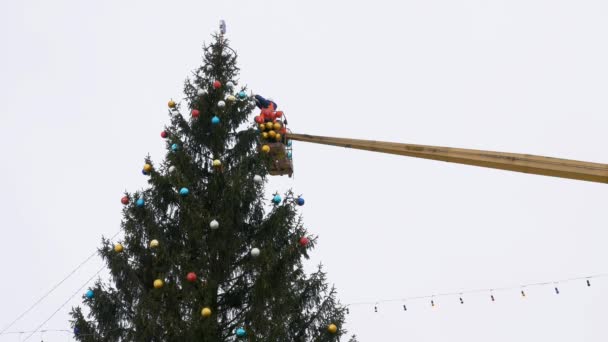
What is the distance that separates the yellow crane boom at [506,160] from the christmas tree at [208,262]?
1850mm

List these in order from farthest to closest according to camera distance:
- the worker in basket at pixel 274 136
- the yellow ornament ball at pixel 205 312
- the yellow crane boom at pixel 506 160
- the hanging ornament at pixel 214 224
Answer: the worker in basket at pixel 274 136 < the hanging ornament at pixel 214 224 < the yellow ornament ball at pixel 205 312 < the yellow crane boom at pixel 506 160

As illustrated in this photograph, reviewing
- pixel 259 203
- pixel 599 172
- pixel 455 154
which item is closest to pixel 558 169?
pixel 599 172

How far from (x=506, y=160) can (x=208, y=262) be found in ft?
14.8

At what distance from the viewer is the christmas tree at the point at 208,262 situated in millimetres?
9539

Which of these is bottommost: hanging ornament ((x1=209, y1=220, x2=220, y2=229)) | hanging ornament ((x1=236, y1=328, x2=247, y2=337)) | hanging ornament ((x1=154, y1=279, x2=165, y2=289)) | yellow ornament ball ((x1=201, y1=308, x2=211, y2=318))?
hanging ornament ((x1=236, y1=328, x2=247, y2=337))

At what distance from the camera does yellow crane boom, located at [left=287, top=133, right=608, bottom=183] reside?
26.6 ft

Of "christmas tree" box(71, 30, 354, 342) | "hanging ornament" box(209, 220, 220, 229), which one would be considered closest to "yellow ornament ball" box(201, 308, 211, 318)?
"christmas tree" box(71, 30, 354, 342)

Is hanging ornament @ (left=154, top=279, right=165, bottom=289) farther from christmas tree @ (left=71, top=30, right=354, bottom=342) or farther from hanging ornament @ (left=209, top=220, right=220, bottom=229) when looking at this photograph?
hanging ornament @ (left=209, top=220, right=220, bottom=229)

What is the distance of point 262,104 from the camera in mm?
12383

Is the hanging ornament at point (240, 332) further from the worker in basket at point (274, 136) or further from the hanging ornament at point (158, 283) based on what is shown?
the worker in basket at point (274, 136)

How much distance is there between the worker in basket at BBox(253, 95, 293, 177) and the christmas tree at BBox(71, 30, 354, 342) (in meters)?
0.49

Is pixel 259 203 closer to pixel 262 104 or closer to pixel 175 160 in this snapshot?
pixel 175 160

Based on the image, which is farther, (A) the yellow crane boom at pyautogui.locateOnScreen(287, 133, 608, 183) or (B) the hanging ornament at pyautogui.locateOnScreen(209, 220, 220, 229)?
(B) the hanging ornament at pyautogui.locateOnScreen(209, 220, 220, 229)

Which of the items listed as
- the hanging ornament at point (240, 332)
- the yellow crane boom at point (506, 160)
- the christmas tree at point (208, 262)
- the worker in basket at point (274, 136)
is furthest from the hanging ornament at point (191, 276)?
the yellow crane boom at point (506, 160)
